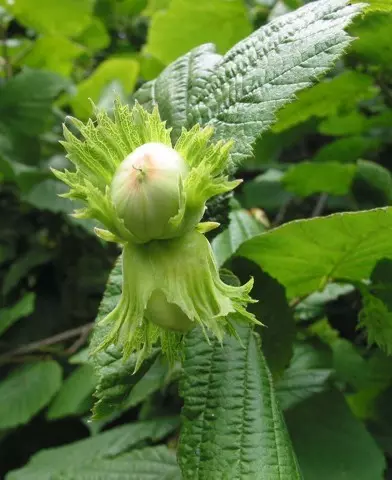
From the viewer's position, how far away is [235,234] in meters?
1.01

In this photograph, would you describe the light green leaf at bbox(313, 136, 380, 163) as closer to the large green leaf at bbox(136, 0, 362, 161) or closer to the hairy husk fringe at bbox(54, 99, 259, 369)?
the large green leaf at bbox(136, 0, 362, 161)

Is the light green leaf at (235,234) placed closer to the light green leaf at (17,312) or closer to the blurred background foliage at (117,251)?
the blurred background foliage at (117,251)

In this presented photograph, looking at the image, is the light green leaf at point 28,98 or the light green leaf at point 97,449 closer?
the light green leaf at point 97,449

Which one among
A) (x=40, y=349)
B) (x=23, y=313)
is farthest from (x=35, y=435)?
(x=23, y=313)

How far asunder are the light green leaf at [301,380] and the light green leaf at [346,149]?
57 centimetres

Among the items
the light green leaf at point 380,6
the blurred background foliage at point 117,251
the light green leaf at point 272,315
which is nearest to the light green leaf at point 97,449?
the blurred background foliage at point 117,251

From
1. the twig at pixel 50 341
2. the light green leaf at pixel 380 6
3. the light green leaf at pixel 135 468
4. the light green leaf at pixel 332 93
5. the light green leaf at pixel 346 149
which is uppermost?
the light green leaf at pixel 346 149

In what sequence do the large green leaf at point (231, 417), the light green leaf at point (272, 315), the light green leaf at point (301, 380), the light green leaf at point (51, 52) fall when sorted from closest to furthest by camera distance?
the large green leaf at point (231, 417) → the light green leaf at point (272, 315) → the light green leaf at point (301, 380) → the light green leaf at point (51, 52)

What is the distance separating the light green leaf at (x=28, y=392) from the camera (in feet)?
4.32

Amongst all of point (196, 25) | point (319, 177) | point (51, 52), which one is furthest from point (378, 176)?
point (51, 52)

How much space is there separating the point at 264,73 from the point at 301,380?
17.8 inches

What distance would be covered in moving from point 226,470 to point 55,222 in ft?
3.96

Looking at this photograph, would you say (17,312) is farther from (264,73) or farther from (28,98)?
(264,73)

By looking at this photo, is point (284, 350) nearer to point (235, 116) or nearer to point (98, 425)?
point (235, 116)
